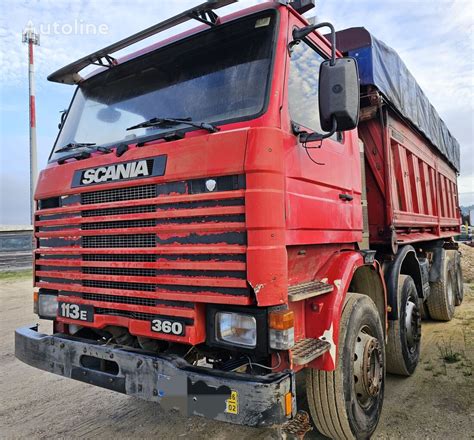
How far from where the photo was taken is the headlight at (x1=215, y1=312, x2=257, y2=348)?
2309 mm

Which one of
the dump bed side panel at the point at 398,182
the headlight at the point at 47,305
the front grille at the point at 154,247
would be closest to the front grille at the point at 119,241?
→ the front grille at the point at 154,247

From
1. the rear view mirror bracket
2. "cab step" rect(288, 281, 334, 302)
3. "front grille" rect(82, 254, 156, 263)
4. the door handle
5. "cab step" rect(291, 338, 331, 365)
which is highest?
the rear view mirror bracket

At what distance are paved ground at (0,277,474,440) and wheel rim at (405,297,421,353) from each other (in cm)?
33

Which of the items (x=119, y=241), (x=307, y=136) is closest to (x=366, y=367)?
(x=307, y=136)

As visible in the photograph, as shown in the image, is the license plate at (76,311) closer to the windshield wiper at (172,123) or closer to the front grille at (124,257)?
the front grille at (124,257)

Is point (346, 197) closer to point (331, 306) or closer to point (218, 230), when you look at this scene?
point (331, 306)

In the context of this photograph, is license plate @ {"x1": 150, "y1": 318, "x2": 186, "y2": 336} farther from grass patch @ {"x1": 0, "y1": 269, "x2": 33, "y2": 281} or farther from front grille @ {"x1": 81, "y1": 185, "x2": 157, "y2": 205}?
grass patch @ {"x1": 0, "y1": 269, "x2": 33, "y2": 281}

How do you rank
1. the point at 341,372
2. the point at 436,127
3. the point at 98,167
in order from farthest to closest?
the point at 436,127
the point at 98,167
the point at 341,372

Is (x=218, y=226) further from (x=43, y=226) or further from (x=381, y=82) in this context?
(x=381, y=82)

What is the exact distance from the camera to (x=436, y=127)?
6426 mm

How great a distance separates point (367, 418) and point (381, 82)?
301cm

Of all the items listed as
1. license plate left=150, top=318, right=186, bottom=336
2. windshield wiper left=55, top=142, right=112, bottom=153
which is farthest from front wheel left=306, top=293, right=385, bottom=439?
windshield wiper left=55, top=142, right=112, bottom=153

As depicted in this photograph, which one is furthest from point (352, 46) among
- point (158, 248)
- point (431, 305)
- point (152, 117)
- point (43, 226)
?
point (431, 305)

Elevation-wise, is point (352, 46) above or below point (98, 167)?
above
